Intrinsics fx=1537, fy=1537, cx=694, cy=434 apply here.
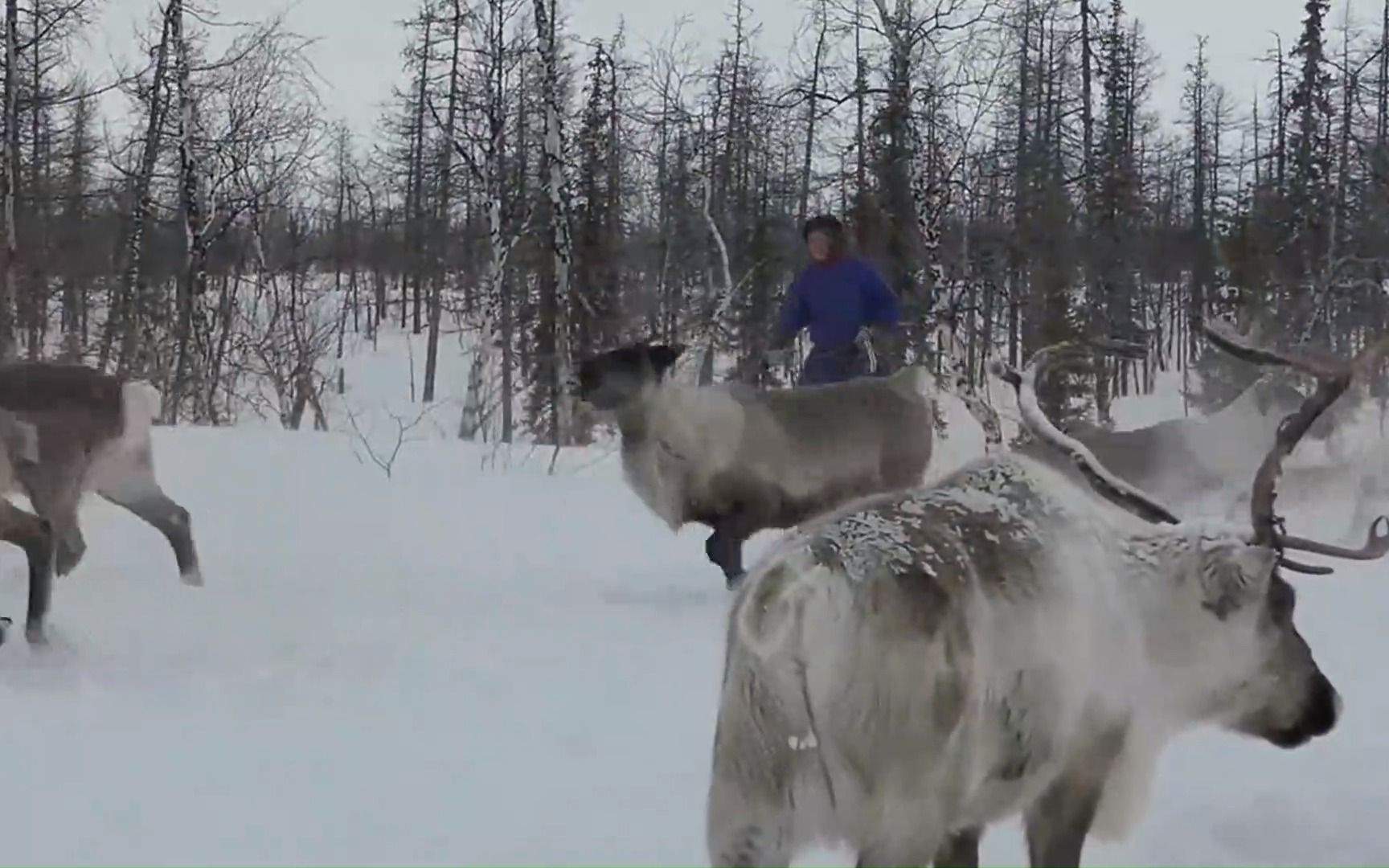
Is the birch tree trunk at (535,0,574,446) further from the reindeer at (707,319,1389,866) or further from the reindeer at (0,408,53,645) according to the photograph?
the reindeer at (707,319,1389,866)

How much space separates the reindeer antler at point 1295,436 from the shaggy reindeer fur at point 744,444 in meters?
3.77

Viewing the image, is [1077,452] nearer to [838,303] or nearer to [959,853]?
[959,853]

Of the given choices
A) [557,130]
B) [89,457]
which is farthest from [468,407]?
[89,457]

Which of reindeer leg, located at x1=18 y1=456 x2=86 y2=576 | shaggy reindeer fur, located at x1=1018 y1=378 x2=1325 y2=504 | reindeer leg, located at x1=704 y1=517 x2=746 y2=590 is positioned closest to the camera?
reindeer leg, located at x1=18 y1=456 x2=86 y2=576

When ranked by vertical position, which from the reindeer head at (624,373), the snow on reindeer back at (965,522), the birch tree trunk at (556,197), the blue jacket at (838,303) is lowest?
the snow on reindeer back at (965,522)

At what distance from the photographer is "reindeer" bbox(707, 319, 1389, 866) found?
8.47 feet

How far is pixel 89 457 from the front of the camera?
6.71m

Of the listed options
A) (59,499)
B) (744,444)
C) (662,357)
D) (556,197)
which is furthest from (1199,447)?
(556,197)

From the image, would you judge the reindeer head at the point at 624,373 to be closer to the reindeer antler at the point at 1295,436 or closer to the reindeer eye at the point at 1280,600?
the reindeer antler at the point at 1295,436

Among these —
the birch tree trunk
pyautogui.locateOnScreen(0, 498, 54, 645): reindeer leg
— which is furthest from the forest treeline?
pyautogui.locateOnScreen(0, 498, 54, 645): reindeer leg

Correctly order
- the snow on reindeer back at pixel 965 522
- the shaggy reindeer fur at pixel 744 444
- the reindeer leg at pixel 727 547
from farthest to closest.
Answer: the shaggy reindeer fur at pixel 744 444 → the reindeer leg at pixel 727 547 → the snow on reindeer back at pixel 965 522

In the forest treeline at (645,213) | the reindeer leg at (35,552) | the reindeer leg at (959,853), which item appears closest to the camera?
the reindeer leg at (959,853)

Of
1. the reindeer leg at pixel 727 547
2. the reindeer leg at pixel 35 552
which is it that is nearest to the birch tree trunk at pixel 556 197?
the reindeer leg at pixel 727 547

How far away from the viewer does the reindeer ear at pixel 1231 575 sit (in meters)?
3.03
